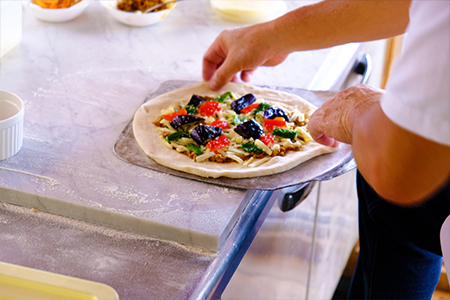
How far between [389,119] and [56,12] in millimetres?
1268

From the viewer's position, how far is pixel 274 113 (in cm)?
118

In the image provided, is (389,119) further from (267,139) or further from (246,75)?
(246,75)

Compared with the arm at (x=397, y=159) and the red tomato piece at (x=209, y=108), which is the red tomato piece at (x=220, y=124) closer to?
the red tomato piece at (x=209, y=108)

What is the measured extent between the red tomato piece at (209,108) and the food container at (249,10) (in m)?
0.59

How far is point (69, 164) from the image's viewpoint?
1019mm

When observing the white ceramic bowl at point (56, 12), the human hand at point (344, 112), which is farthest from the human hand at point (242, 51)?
the white ceramic bowl at point (56, 12)

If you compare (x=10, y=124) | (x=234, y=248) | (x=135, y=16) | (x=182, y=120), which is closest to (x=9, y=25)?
(x=135, y=16)

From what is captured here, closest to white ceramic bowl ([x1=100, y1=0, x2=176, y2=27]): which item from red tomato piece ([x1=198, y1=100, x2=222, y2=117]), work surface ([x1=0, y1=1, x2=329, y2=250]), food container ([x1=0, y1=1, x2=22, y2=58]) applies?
work surface ([x1=0, y1=1, x2=329, y2=250])

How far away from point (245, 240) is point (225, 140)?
0.26 m

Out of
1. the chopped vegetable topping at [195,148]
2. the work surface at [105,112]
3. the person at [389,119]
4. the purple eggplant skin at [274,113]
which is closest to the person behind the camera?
the person at [389,119]

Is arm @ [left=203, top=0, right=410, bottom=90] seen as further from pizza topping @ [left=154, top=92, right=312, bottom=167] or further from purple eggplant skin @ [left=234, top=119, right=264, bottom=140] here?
purple eggplant skin @ [left=234, top=119, right=264, bottom=140]

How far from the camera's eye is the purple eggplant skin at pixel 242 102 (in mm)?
1220

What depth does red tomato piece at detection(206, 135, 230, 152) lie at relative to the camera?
3.51ft

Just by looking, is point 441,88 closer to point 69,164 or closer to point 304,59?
point 69,164
